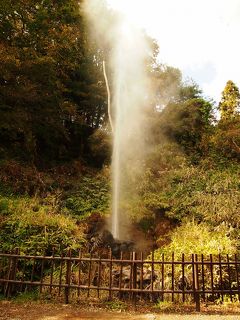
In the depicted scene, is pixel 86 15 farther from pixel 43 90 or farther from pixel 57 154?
pixel 57 154

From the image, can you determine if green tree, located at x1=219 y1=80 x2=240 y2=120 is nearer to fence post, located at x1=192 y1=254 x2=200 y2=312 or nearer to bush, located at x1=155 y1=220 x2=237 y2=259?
bush, located at x1=155 y1=220 x2=237 y2=259

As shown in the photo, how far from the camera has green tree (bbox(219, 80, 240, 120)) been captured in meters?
24.7

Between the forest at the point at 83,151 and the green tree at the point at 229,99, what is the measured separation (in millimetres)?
4023

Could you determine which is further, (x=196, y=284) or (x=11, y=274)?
(x=11, y=274)

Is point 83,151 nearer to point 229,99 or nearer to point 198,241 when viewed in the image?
point 198,241

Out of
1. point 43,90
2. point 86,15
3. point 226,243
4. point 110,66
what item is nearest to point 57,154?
point 43,90

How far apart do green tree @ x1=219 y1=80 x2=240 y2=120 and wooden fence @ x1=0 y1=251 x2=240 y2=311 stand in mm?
19130

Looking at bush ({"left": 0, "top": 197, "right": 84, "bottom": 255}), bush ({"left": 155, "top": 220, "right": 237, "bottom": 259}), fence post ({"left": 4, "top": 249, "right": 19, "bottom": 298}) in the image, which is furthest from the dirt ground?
bush ({"left": 155, "top": 220, "right": 237, "bottom": 259})

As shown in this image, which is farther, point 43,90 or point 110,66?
point 110,66

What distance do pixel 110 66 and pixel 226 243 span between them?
1338 cm

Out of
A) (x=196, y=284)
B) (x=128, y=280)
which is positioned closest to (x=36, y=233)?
(x=128, y=280)

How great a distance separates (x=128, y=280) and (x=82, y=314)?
1648 mm

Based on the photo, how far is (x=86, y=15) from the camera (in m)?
19.1

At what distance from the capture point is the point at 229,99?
25375 millimetres
